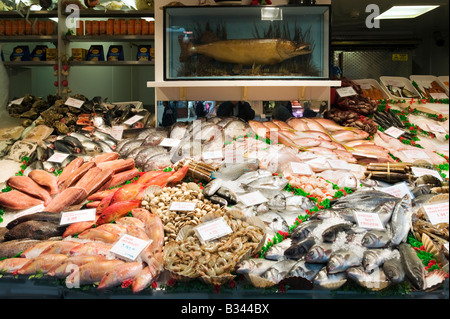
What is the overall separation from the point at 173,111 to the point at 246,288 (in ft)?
8.81

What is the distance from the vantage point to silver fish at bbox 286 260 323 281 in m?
1.89

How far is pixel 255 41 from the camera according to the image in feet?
12.2

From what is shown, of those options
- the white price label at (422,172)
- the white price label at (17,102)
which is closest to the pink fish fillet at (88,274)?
the white price label at (422,172)

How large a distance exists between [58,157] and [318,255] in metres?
2.58

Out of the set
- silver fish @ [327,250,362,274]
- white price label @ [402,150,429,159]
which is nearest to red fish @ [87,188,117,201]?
silver fish @ [327,250,362,274]

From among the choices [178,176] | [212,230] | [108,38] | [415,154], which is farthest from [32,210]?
[108,38]

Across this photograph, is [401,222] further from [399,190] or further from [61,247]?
[61,247]

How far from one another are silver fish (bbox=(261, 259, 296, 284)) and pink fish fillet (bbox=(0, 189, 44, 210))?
1.76m

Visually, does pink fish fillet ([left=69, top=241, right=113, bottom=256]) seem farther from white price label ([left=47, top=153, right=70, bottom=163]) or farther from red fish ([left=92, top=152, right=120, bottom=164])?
white price label ([left=47, top=153, right=70, bottom=163])

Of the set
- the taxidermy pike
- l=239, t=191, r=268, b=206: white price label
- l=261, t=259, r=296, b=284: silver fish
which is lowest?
l=261, t=259, r=296, b=284: silver fish

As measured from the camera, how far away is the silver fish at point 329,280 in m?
1.85

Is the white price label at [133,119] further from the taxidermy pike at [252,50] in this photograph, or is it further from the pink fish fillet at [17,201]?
the pink fish fillet at [17,201]
